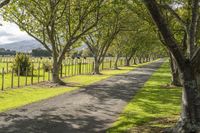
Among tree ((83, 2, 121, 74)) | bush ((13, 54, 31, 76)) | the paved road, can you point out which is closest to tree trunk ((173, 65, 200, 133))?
the paved road

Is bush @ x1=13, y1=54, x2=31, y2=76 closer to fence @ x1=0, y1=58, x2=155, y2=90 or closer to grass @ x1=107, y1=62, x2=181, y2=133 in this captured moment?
fence @ x1=0, y1=58, x2=155, y2=90

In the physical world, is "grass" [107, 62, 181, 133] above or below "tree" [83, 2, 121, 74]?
below

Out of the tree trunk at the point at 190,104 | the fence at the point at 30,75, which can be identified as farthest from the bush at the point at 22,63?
the tree trunk at the point at 190,104

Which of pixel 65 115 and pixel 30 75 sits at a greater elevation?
pixel 30 75

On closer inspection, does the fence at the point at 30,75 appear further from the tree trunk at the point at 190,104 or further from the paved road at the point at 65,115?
the tree trunk at the point at 190,104

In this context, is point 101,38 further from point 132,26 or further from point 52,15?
point 52,15

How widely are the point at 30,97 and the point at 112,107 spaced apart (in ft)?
18.8

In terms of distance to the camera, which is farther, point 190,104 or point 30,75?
point 30,75

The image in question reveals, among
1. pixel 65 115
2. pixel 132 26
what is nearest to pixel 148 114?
pixel 65 115

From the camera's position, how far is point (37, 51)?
18425 centimetres

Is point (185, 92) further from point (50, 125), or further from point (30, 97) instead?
point (30, 97)

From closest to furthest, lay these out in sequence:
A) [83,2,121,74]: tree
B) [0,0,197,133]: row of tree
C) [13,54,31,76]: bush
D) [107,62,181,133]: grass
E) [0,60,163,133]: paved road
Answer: [0,0,197,133]: row of tree, [0,60,163,133]: paved road, [107,62,181,133]: grass, [13,54,31,76]: bush, [83,2,121,74]: tree

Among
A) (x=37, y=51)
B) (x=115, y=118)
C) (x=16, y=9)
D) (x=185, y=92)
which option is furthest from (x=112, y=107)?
(x=37, y=51)

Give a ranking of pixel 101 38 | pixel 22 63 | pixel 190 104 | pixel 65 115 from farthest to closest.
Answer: pixel 101 38, pixel 22 63, pixel 65 115, pixel 190 104
